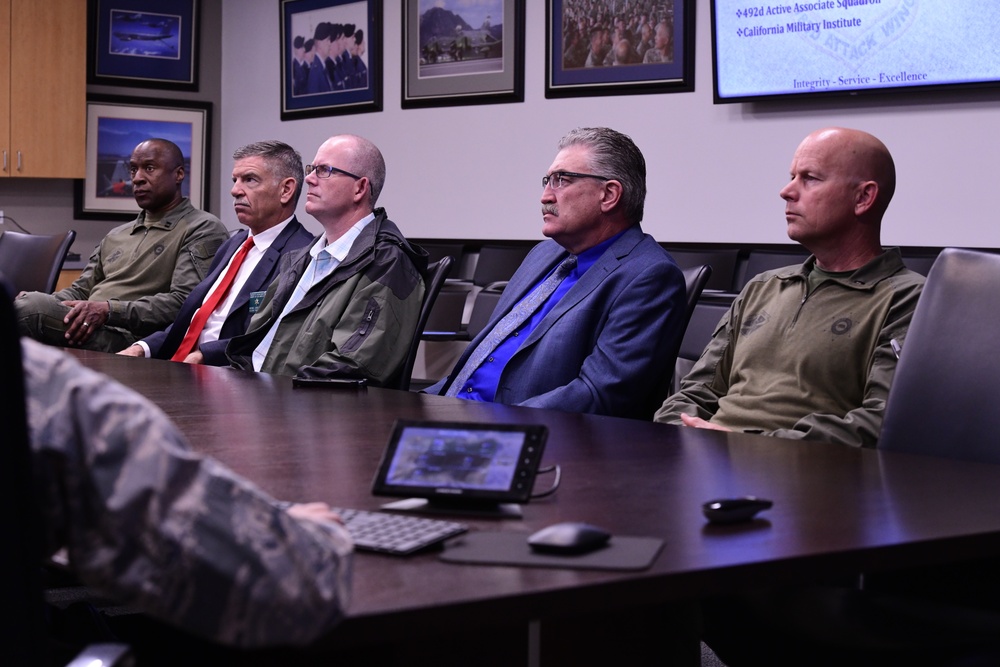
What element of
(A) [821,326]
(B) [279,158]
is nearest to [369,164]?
(B) [279,158]

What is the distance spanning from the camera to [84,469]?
750 millimetres

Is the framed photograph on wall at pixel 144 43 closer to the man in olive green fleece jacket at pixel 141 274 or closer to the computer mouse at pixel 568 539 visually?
the man in olive green fleece jacket at pixel 141 274

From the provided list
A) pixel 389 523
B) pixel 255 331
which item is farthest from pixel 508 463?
pixel 255 331

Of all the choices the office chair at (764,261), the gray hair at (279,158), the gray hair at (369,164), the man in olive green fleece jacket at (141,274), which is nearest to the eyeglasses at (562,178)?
the gray hair at (369,164)

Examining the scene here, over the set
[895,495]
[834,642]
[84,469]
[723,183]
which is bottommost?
[834,642]

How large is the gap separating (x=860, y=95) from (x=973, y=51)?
512mm

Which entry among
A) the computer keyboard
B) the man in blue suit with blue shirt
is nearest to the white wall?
the man in blue suit with blue shirt

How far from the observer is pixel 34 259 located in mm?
5020

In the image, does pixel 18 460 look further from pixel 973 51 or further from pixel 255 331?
pixel 973 51

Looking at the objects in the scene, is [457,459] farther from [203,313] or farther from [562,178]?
[203,313]

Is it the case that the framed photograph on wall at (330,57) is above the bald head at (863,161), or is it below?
above

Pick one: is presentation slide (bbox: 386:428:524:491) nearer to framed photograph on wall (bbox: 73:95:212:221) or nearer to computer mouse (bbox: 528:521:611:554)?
computer mouse (bbox: 528:521:611:554)

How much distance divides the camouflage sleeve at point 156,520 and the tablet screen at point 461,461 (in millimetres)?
540

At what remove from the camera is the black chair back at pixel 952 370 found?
186 centimetres
